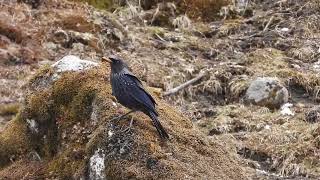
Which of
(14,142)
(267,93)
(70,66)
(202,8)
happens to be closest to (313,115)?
(267,93)

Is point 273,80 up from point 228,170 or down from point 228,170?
down

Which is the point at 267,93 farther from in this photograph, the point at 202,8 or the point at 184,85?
the point at 202,8

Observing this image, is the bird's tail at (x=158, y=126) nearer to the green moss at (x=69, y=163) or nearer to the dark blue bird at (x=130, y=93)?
the dark blue bird at (x=130, y=93)

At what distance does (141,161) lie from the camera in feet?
14.6

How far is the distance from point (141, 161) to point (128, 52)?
5.06 meters

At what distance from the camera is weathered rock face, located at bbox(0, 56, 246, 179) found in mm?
4496

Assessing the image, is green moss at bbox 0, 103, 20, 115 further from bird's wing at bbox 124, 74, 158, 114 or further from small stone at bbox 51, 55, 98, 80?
bird's wing at bbox 124, 74, 158, 114

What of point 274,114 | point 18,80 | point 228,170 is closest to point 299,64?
point 274,114

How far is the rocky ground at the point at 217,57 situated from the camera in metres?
7.06

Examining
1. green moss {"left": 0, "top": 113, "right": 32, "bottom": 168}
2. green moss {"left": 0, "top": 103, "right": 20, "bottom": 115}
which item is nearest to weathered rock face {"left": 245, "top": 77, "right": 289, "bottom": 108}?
green moss {"left": 0, "top": 103, "right": 20, "bottom": 115}

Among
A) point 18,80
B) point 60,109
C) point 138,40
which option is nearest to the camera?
point 60,109

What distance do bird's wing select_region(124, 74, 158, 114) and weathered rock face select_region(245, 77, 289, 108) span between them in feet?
11.9

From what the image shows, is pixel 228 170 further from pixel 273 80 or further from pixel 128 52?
pixel 128 52

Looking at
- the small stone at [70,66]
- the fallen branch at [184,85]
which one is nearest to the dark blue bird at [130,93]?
the small stone at [70,66]
